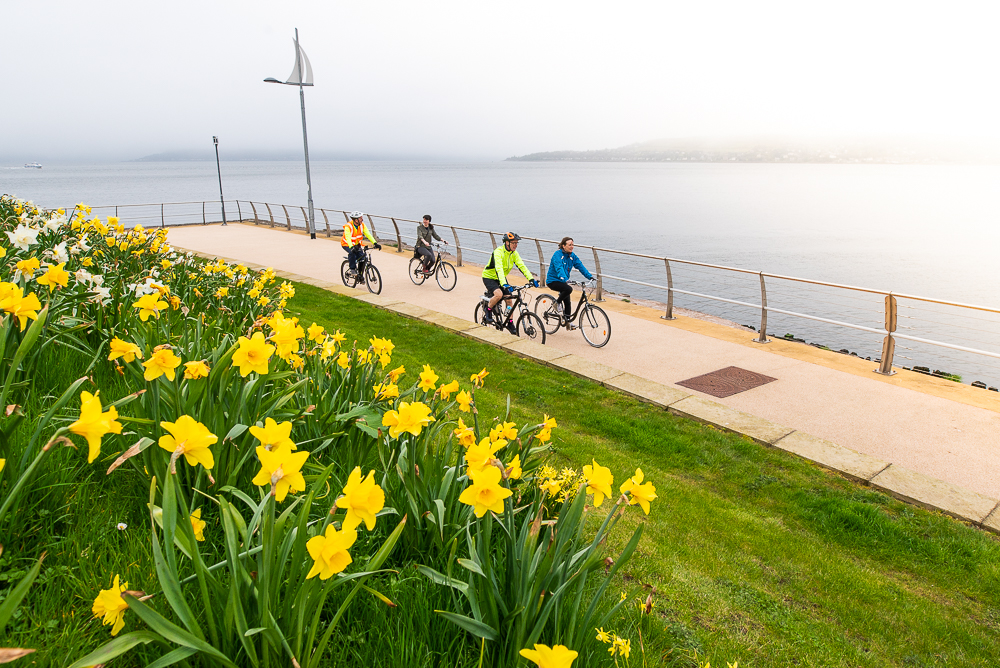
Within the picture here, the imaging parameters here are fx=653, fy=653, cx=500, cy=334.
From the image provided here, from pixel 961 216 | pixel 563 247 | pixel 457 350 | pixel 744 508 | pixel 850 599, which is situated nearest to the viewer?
pixel 850 599

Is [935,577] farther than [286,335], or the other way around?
[935,577]

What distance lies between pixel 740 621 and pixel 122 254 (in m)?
5.88

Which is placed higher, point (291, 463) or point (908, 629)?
point (291, 463)

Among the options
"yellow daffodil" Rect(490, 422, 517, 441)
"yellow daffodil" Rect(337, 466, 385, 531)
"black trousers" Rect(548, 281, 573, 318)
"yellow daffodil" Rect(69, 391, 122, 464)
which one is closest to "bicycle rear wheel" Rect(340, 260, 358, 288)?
"black trousers" Rect(548, 281, 573, 318)

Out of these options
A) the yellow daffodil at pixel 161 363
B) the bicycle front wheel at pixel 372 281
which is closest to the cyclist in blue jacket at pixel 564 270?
the bicycle front wheel at pixel 372 281

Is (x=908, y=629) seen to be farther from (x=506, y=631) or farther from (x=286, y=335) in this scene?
(x=286, y=335)

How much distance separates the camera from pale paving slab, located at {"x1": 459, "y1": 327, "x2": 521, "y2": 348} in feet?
28.2

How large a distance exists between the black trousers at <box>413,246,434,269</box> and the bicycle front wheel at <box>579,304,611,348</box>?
5.44m

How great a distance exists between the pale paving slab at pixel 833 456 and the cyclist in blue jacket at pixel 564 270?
187 inches

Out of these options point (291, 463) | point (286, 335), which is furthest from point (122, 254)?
point (291, 463)

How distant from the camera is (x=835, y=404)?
742cm

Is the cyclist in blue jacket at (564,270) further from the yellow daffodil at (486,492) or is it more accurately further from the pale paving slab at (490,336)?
the yellow daffodil at (486,492)

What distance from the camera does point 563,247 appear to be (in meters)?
10.1

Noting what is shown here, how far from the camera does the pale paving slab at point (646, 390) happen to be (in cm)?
677
